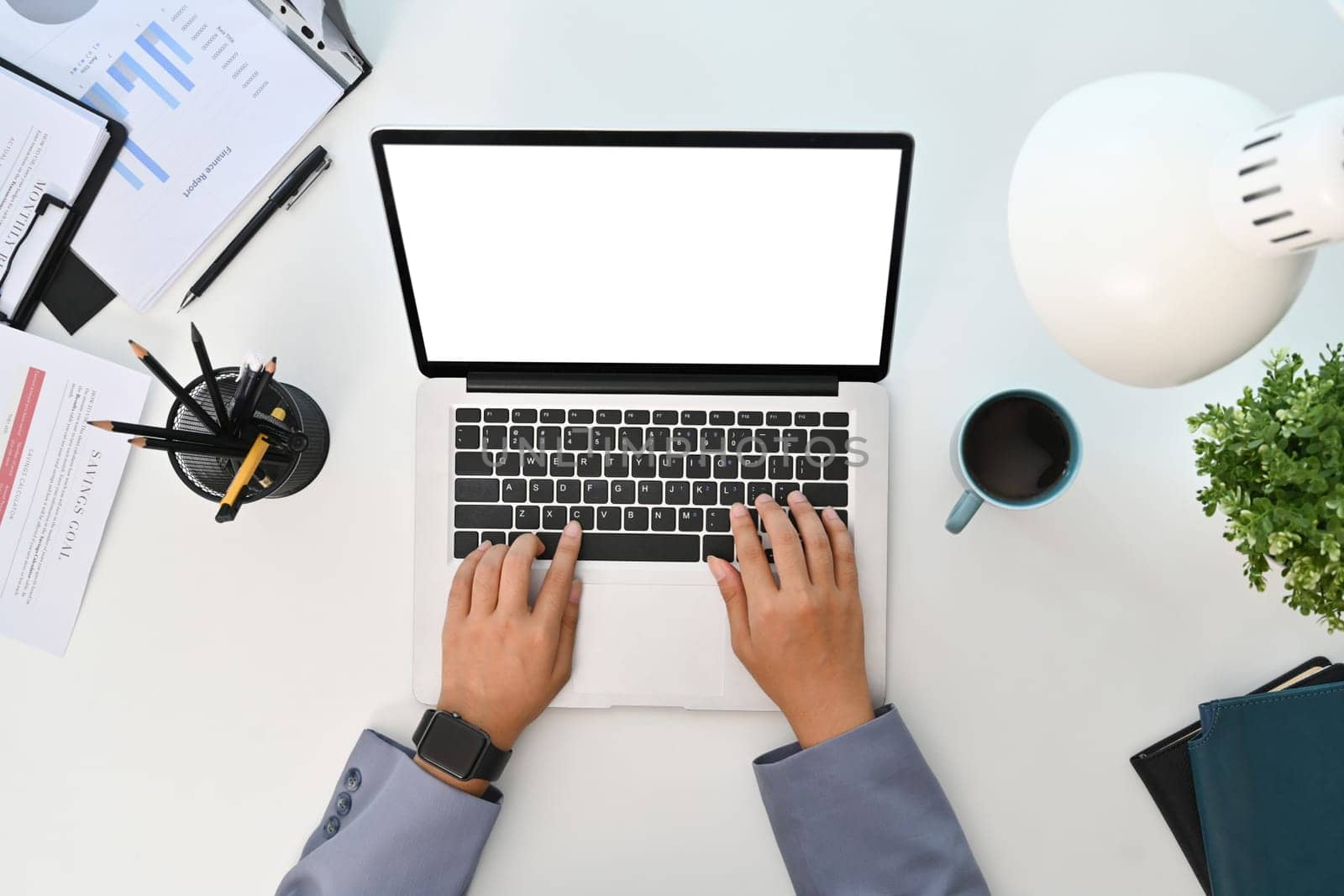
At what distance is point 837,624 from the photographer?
0.77 metres

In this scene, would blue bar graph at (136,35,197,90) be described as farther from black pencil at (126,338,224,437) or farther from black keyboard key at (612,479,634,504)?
black keyboard key at (612,479,634,504)

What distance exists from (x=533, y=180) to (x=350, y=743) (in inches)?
22.9

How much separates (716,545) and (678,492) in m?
0.06

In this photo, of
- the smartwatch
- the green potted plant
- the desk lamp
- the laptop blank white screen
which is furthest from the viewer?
the smartwatch

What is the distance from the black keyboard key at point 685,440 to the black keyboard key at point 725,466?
23 millimetres

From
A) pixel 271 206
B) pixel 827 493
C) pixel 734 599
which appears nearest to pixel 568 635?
pixel 734 599

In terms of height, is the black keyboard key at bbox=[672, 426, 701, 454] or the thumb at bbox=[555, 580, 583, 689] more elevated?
the black keyboard key at bbox=[672, 426, 701, 454]

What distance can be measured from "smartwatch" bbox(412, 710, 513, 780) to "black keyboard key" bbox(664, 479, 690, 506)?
0.92 feet

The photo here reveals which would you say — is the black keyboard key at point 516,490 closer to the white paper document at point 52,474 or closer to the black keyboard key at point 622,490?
the black keyboard key at point 622,490

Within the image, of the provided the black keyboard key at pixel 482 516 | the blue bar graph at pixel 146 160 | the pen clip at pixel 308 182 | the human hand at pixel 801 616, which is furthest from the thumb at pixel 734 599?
the blue bar graph at pixel 146 160

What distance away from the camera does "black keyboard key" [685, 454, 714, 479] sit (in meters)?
0.77

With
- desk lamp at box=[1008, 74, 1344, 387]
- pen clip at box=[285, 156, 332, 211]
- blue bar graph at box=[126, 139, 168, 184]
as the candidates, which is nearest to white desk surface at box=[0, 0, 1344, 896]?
pen clip at box=[285, 156, 332, 211]

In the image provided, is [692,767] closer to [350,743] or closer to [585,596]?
[585,596]

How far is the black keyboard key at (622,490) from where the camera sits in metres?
0.77
